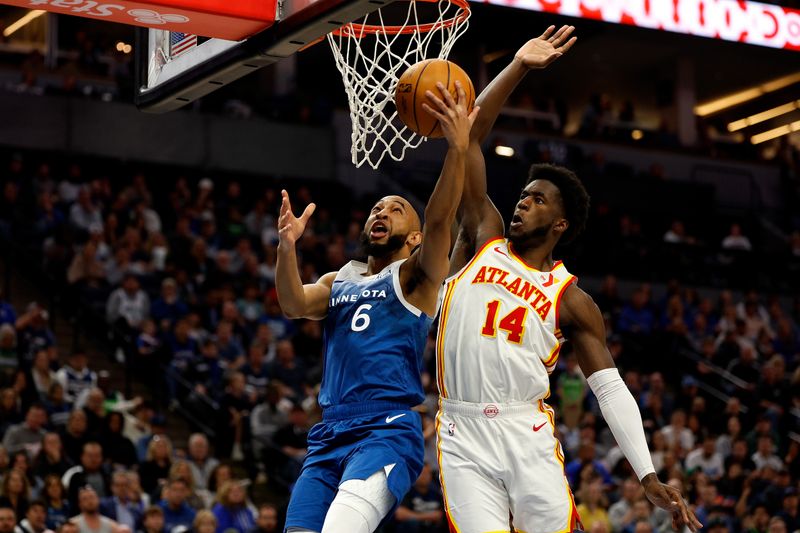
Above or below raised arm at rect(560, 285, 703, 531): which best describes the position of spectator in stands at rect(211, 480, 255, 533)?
below

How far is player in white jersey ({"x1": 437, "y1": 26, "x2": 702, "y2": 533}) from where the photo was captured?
5648mm

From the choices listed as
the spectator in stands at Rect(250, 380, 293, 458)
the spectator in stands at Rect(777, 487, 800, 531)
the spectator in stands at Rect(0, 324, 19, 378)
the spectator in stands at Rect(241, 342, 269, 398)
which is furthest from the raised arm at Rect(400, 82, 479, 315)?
the spectator in stands at Rect(777, 487, 800, 531)

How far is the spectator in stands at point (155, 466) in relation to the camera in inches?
463

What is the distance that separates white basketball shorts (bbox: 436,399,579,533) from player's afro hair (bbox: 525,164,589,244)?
931mm

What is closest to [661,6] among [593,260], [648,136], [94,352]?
[593,260]

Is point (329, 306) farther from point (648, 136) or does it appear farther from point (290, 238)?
point (648, 136)

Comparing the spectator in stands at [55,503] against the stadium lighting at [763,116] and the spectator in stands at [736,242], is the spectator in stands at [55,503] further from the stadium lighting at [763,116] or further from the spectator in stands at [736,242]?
the stadium lighting at [763,116]

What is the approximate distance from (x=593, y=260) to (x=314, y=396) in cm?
883

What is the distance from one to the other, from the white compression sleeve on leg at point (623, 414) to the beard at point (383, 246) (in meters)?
1.14

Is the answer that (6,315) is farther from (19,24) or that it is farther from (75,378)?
(19,24)

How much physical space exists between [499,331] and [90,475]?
652cm

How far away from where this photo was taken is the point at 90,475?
36.9ft

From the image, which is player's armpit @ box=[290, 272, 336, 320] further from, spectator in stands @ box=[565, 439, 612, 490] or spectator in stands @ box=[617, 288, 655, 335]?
spectator in stands @ box=[617, 288, 655, 335]

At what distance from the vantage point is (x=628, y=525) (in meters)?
12.9
